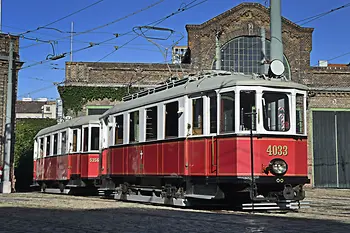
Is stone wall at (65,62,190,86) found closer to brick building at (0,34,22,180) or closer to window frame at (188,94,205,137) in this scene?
brick building at (0,34,22,180)

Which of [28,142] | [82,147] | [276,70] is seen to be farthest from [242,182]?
[28,142]

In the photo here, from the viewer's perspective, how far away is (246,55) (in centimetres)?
3594

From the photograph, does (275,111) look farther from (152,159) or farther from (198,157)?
(152,159)

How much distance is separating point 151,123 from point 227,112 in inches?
127

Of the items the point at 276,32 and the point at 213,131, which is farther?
the point at 276,32

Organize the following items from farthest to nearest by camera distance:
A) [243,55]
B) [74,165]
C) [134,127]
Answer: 1. [243,55]
2. [74,165]
3. [134,127]

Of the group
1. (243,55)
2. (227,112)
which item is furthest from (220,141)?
(243,55)

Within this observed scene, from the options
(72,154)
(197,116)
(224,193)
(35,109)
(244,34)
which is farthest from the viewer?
(35,109)

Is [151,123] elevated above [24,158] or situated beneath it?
elevated above

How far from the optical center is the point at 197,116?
44.9ft

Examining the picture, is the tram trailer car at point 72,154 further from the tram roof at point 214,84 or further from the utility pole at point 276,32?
the utility pole at point 276,32

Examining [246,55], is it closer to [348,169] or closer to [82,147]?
[348,169]

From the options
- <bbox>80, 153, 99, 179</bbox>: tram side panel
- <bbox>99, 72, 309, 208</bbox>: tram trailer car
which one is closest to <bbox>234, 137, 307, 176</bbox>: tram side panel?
<bbox>99, 72, 309, 208</bbox>: tram trailer car

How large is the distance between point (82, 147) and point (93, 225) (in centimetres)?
1311
